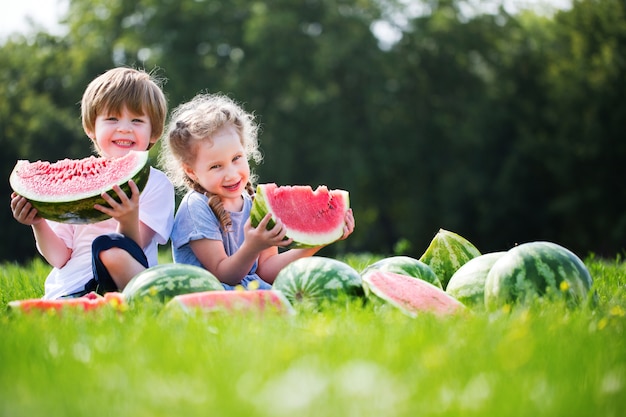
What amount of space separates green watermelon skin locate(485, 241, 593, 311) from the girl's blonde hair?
1905mm

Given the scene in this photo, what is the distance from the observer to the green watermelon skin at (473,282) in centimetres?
421

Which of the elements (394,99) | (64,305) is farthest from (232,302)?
(394,99)

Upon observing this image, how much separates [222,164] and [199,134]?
25 centimetres

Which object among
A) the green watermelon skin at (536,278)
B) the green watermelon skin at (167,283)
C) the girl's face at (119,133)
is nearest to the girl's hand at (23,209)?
the girl's face at (119,133)

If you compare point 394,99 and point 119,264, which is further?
point 394,99

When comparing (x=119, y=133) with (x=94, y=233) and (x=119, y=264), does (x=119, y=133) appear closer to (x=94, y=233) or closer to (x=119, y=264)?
(x=94, y=233)

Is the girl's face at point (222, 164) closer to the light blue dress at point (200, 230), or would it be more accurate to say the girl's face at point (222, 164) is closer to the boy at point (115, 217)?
the light blue dress at point (200, 230)

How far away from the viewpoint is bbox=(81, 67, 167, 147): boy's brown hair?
5207mm

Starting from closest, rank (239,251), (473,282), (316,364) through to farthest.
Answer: (316,364), (473,282), (239,251)

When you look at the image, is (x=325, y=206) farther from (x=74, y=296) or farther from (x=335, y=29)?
(x=335, y=29)

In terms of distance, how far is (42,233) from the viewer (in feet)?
15.8

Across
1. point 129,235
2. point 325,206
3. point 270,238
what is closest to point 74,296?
point 129,235

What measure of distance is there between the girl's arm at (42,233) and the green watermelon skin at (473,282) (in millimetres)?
2466

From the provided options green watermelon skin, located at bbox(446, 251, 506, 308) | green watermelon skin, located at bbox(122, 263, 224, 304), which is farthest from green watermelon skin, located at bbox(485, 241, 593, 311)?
green watermelon skin, located at bbox(122, 263, 224, 304)
